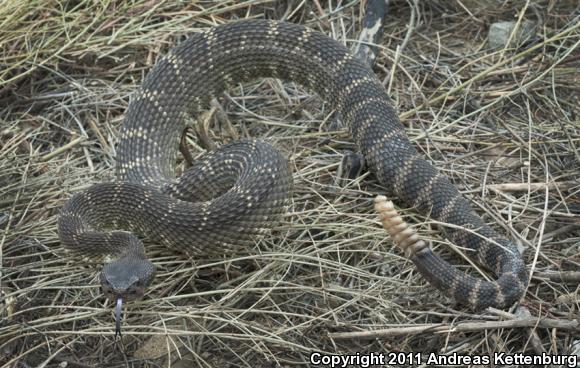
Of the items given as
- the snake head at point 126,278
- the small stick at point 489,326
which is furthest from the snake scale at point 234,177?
the small stick at point 489,326

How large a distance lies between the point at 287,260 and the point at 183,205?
35.5 inches

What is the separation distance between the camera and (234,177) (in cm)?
567

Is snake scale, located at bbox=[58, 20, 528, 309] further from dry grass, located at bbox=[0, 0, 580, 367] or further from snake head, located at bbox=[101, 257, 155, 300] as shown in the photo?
dry grass, located at bbox=[0, 0, 580, 367]

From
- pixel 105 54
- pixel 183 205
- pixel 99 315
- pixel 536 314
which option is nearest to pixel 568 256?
pixel 536 314

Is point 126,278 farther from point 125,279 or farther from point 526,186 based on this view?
point 526,186

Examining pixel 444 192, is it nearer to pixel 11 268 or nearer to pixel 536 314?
pixel 536 314

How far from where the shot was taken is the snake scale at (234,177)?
15.9 feet

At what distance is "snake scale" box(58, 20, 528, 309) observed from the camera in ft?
15.9

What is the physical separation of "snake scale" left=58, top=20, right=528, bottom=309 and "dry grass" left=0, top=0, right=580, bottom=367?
21 cm

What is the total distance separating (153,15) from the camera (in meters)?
7.59

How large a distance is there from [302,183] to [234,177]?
62cm

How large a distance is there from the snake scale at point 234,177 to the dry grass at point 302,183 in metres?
0.21

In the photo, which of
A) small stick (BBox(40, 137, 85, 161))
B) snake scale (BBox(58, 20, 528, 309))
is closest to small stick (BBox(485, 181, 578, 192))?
snake scale (BBox(58, 20, 528, 309))

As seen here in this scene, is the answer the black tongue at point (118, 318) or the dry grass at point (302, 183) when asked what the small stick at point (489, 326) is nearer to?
the dry grass at point (302, 183)
